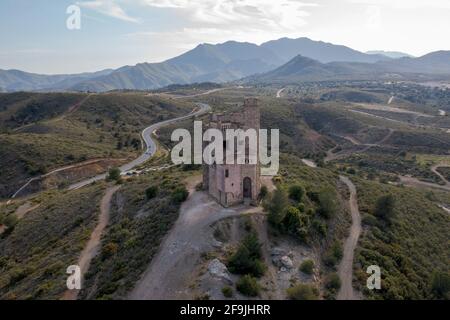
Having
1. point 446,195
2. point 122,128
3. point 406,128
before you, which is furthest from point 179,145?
point 406,128

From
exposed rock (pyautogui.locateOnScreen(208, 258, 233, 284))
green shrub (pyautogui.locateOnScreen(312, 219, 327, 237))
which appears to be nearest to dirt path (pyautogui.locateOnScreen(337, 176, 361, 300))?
green shrub (pyautogui.locateOnScreen(312, 219, 327, 237))

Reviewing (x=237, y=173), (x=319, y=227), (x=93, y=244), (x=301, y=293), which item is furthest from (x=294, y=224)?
(x=93, y=244)

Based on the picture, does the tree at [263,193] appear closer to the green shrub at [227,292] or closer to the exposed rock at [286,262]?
the exposed rock at [286,262]

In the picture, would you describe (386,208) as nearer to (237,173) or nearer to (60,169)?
(237,173)

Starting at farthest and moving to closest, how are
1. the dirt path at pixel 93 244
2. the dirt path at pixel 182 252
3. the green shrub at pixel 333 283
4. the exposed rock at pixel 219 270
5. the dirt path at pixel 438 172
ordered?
the dirt path at pixel 438 172, the green shrub at pixel 333 283, the dirt path at pixel 93 244, the exposed rock at pixel 219 270, the dirt path at pixel 182 252

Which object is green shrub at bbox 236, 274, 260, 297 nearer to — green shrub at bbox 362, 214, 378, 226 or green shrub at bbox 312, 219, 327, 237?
green shrub at bbox 312, 219, 327, 237

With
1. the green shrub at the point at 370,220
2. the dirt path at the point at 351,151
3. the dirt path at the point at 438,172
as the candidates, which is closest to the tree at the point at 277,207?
the green shrub at the point at 370,220
